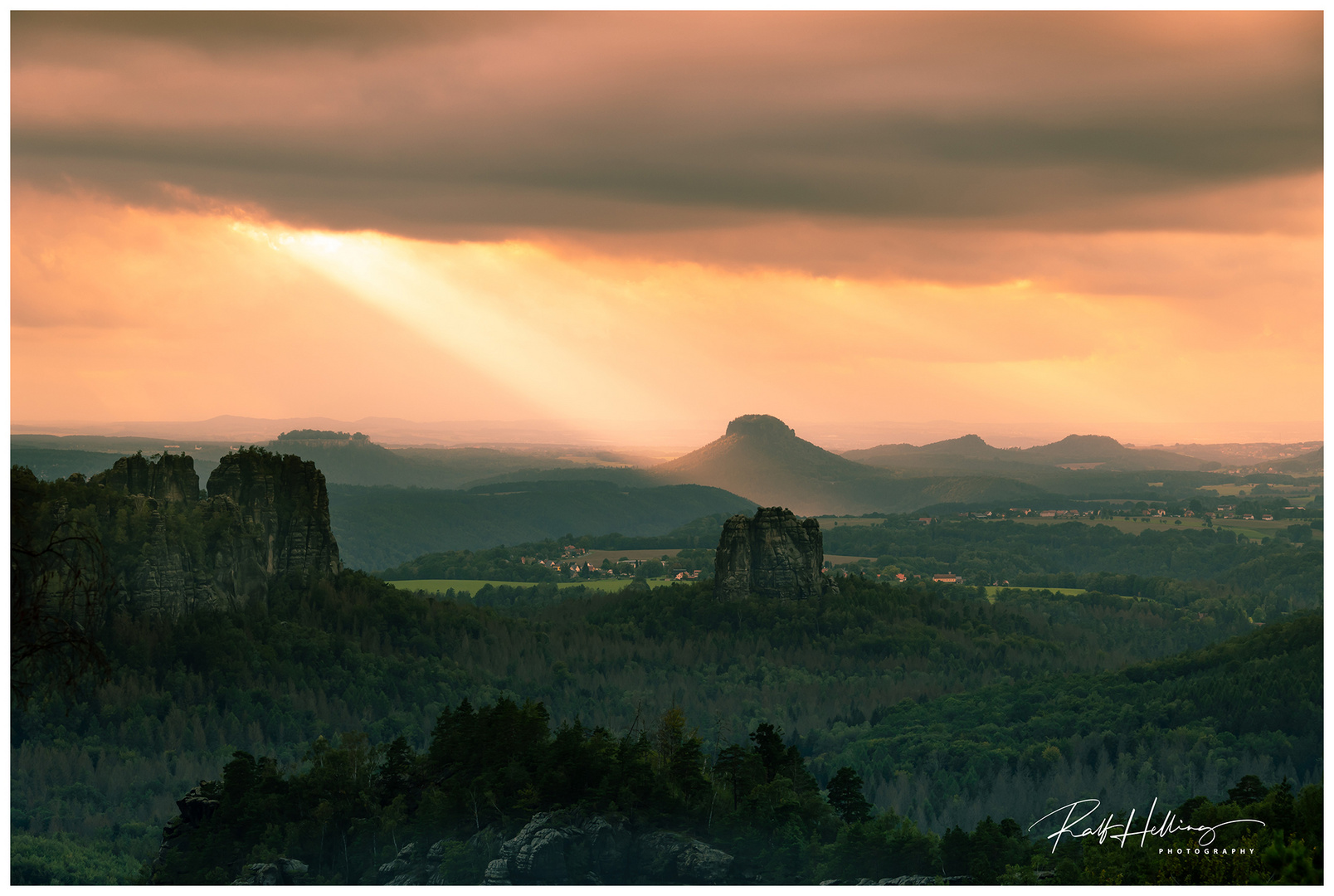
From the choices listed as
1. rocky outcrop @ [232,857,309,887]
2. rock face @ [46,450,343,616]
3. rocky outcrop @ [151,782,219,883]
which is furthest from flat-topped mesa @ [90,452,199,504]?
rocky outcrop @ [232,857,309,887]

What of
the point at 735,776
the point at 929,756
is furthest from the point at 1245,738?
the point at 735,776

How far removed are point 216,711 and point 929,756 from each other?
76322mm

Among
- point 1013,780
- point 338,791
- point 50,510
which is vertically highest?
point 50,510

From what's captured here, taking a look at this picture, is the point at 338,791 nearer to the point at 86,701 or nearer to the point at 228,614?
the point at 86,701

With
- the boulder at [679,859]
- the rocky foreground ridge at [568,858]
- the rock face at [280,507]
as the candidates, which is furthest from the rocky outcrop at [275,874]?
the rock face at [280,507]

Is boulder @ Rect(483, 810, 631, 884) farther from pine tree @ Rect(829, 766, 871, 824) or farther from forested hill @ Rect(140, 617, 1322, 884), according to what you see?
pine tree @ Rect(829, 766, 871, 824)

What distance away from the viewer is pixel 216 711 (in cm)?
13825

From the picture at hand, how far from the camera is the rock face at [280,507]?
175m

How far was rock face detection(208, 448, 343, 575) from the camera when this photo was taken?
574ft

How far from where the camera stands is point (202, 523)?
15662cm

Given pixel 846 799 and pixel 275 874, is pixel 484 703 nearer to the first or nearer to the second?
pixel 846 799

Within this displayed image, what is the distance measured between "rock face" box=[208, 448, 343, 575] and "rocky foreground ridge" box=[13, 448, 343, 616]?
116 millimetres

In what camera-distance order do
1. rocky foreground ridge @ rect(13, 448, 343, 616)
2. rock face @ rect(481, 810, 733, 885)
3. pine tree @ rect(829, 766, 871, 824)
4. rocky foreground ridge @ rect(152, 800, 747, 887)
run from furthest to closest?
1. rocky foreground ridge @ rect(13, 448, 343, 616)
2. pine tree @ rect(829, 766, 871, 824)
3. rocky foreground ridge @ rect(152, 800, 747, 887)
4. rock face @ rect(481, 810, 733, 885)

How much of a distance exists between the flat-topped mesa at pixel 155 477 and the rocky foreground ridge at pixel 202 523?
14 centimetres
